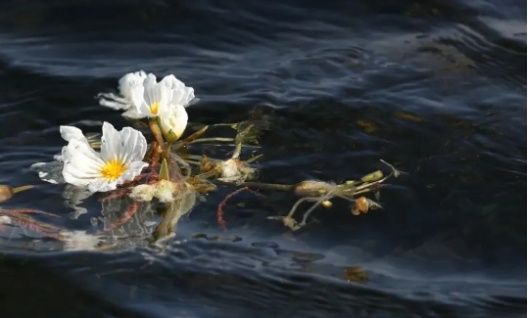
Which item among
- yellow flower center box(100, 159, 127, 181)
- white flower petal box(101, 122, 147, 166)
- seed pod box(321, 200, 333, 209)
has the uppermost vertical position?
white flower petal box(101, 122, 147, 166)

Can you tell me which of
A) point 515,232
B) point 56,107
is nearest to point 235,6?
point 56,107

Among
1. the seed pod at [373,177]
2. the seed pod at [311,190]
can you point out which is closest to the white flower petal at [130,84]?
the seed pod at [311,190]

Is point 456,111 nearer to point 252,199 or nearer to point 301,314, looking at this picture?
point 252,199

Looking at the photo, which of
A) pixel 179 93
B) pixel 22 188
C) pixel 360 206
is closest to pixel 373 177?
pixel 360 206

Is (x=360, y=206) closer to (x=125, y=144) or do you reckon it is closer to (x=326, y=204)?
(x=326, y=204)

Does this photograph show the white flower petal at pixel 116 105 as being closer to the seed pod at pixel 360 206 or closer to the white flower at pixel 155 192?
the white flower at pixel 155 192

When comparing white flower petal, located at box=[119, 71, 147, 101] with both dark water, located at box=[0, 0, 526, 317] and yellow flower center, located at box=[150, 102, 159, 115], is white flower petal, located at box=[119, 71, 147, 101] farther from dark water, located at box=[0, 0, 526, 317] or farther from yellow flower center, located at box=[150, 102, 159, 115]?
dark water, located at box=[0, 0, 526, 317]

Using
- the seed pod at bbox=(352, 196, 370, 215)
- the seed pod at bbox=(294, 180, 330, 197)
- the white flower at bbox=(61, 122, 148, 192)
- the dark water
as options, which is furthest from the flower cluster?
the seed pod at bbox=(352, 196, 370, 215)
